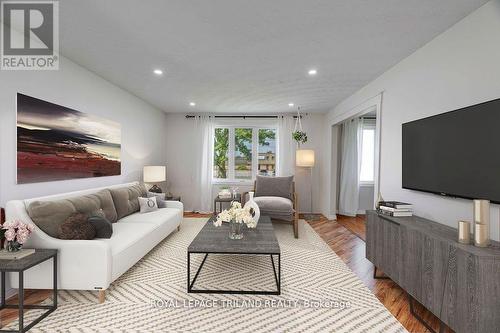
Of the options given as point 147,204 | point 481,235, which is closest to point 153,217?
point 147,204

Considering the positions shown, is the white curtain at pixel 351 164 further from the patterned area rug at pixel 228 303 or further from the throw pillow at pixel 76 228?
the throw pillow at pixel 76 228

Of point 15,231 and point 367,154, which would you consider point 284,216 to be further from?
point 15,231

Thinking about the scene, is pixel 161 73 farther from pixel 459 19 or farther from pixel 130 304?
pixel 459 19

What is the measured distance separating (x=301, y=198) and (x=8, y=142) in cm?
529

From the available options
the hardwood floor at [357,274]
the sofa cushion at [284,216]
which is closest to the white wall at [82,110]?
the hardwood floor at [357,274]

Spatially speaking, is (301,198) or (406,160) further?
(301,198)

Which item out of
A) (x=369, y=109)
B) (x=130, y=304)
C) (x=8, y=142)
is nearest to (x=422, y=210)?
(x=369, y=109)

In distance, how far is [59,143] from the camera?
2.81 m

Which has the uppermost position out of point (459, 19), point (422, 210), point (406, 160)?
point (459, 19)

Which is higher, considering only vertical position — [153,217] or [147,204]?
[147,204]

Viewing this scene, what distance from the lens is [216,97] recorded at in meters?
4.57

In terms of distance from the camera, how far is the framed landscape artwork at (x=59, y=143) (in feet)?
7.91

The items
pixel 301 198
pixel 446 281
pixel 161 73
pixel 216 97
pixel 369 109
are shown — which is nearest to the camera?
pixel 446 281

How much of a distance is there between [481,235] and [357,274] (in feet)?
4.87
